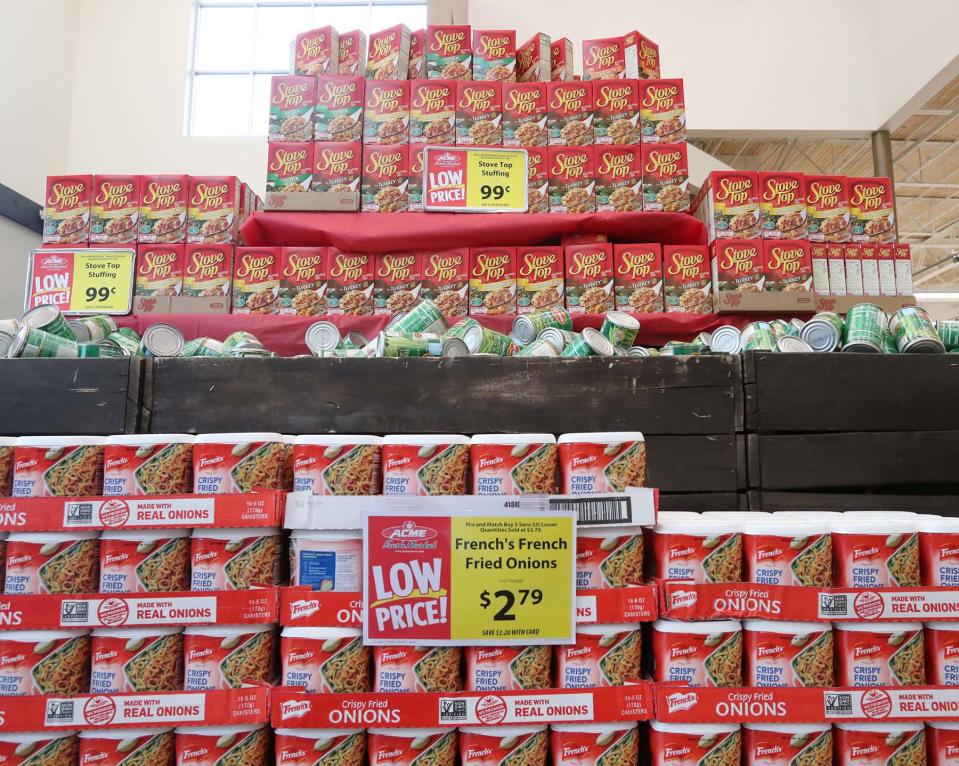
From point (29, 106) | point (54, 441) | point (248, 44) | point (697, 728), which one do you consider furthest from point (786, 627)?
point (248, 44)

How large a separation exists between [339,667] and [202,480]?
417 millimetres

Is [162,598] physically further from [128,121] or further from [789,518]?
[128,121]

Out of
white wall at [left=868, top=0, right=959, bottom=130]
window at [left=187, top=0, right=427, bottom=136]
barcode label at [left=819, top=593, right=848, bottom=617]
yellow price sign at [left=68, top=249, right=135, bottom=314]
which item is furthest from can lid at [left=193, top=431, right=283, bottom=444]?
white wall at [left=868, top=0, right=959, bottom=130]

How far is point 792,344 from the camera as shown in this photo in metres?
1.69

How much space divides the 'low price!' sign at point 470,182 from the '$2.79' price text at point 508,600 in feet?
6.43

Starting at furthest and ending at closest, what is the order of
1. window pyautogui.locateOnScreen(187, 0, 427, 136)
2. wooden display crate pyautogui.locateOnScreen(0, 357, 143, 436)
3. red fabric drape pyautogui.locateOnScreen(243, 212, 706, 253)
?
window pyautogui.locateOnScreen(187, 0, 427, 136)
red fabric drape pyautogui.locateOnScreen(243, 212, 706, 253)
wooden display crate pyautogui.locateOnScreen(0, 357, 143, 436)

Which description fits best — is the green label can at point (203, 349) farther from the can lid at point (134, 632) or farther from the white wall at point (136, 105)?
the white wall at point (136, 105)

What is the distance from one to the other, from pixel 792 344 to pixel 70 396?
1820 mm

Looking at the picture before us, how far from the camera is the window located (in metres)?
4.96

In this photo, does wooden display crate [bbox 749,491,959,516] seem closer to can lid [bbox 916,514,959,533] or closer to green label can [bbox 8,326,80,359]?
can lid [bbox 916,514,959,533]

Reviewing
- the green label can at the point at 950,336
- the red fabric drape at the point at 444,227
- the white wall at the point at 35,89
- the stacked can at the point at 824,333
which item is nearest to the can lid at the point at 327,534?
the stacked can at the point at 824,333

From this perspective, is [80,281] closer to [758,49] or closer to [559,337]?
[559,337]

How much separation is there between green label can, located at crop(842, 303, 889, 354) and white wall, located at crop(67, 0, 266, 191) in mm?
4118

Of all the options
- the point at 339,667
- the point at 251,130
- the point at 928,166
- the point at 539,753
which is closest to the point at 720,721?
the point at 539,753
